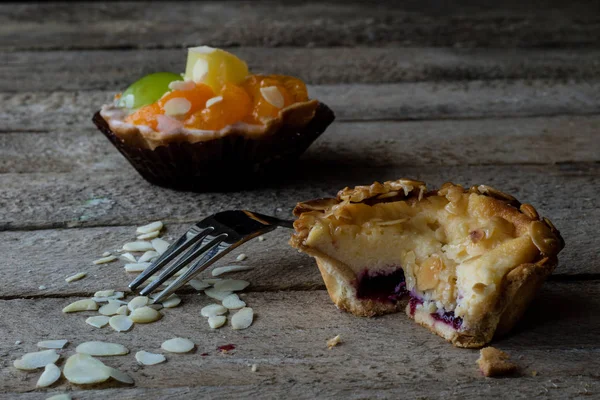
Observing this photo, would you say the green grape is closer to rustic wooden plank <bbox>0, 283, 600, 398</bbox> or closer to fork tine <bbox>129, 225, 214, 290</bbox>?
fork tine <bbox>129, 225, 214, 290</bbox>

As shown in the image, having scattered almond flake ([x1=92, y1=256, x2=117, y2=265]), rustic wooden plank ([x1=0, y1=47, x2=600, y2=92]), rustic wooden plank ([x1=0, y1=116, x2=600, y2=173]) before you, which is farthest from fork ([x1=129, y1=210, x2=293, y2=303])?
rustic wooden plank ([x1=0, y1=47, x2=600, y2=92])

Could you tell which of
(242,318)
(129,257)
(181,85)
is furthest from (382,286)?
(181,85)

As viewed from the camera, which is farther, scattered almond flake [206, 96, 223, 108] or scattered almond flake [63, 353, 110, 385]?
scattered almond flake [206, 96, 223, 108]

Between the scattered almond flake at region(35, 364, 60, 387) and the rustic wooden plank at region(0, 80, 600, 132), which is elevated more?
the rustic wooden plank at region(0, 80, 600, 132)

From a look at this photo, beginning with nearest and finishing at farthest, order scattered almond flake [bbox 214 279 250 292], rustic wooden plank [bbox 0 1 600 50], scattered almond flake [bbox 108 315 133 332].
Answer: scattered almond flake [bbox 108 315 133 332]
scattered almond flake [bbox 214 279 250 292]
rustic wooden plank [bbox 0 1 600 50]

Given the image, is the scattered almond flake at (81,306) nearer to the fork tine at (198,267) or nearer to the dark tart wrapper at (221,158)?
the fork tine at (198,267)

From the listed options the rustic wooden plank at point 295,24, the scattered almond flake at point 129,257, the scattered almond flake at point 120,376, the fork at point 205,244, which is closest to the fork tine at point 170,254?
the fork at point 205,244
